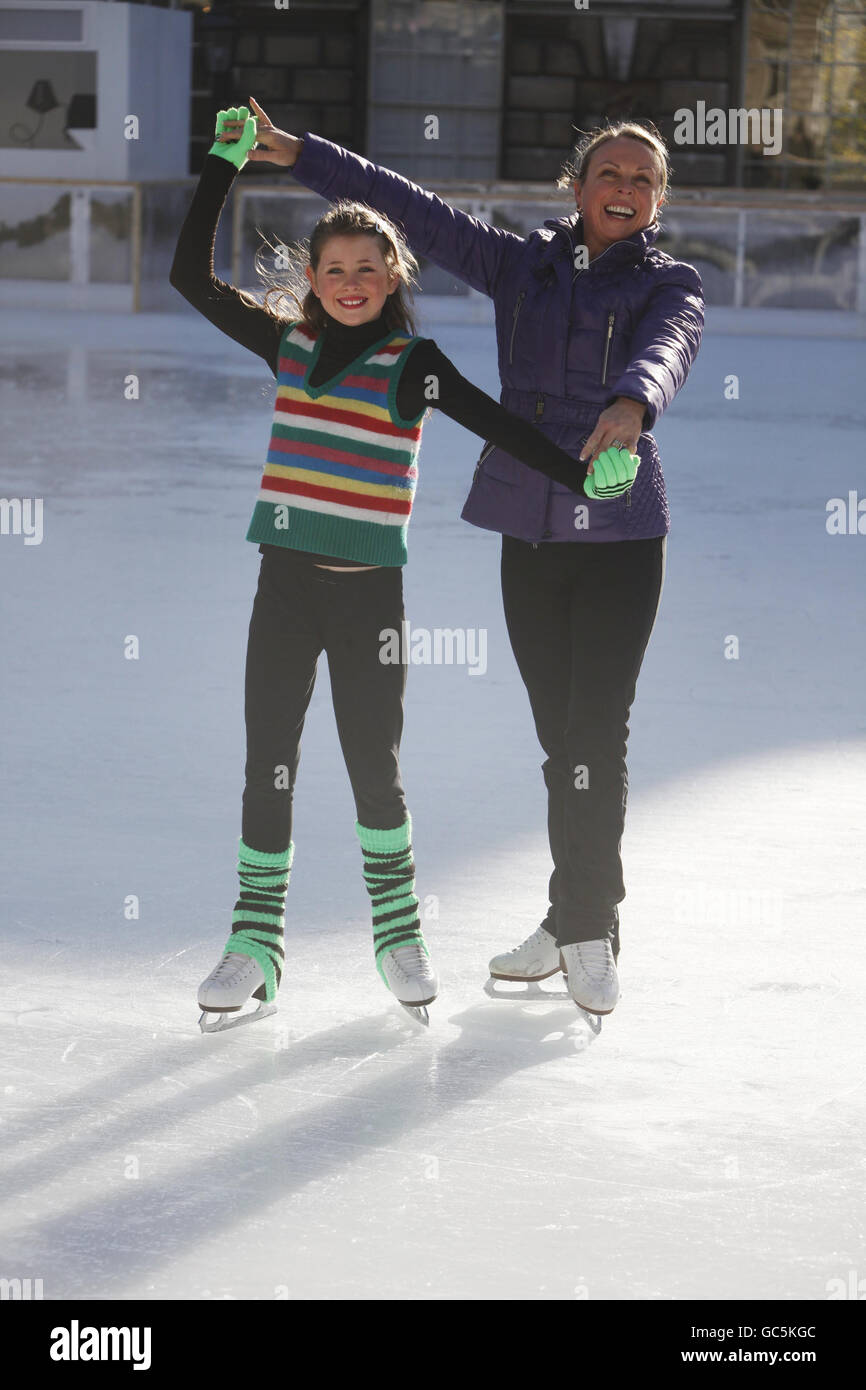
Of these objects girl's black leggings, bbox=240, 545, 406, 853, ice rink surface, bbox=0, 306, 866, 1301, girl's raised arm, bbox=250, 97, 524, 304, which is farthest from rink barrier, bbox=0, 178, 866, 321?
girl's black leggings, bbox=240, 545, 406, 853

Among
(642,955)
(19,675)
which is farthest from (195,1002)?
(19,675)

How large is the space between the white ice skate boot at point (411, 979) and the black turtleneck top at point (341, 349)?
2.03 feet

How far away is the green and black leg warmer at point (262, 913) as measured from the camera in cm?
283

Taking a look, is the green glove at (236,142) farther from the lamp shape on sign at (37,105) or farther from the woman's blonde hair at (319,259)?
the lamp shape on sign at (37,105)

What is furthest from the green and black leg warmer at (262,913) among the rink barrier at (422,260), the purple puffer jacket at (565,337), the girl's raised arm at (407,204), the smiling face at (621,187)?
the rink barrier at (422,260)

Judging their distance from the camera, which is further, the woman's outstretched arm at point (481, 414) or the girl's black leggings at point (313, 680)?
the girl's black leggings at point (313, 680)

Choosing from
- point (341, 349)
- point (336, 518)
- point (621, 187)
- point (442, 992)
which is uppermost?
point (621, 187)

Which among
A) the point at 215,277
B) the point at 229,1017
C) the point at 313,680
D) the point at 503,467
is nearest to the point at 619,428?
the point at 503,467

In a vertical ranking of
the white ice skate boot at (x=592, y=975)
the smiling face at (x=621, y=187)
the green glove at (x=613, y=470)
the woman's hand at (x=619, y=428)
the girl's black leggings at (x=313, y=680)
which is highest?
the smiling face at (x=621, y=187)

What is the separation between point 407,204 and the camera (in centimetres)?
289

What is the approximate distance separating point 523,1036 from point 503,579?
2.38ft

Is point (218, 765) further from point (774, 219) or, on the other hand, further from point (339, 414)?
point (774, 219)

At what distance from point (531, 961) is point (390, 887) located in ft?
0.96

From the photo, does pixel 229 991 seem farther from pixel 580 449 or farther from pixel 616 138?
pixel 616 138
